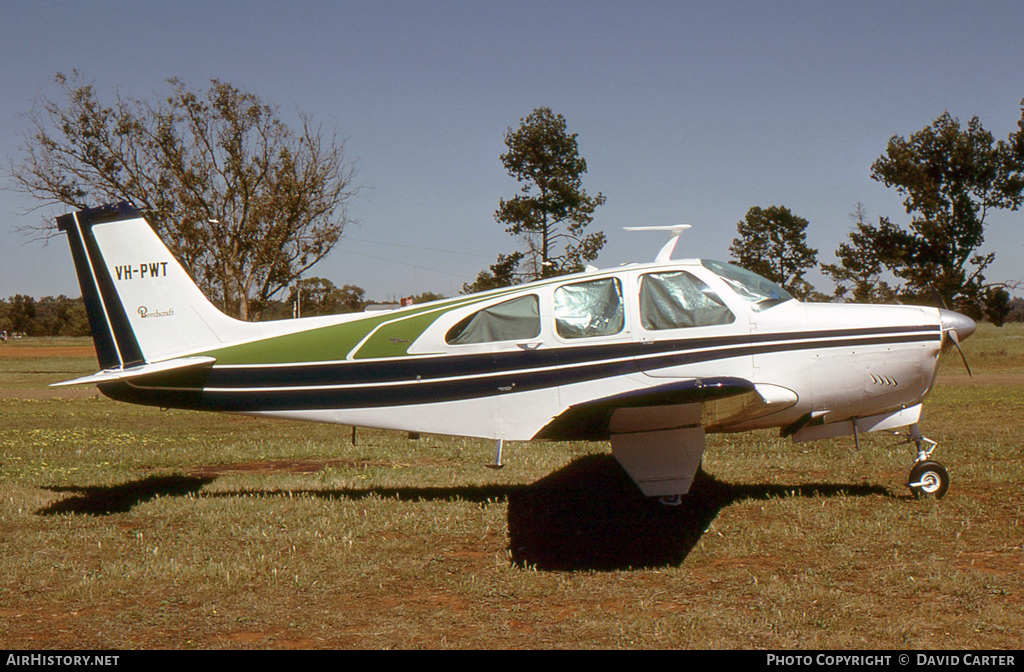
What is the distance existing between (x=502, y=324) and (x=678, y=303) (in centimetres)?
168

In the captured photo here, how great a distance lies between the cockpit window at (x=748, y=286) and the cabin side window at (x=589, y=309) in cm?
93

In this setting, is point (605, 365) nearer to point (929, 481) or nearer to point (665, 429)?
point (665, 429)

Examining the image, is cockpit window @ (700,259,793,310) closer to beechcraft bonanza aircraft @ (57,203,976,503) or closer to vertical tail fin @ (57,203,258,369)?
beechcraft bonanza aircraft @ (57,203,976,503)

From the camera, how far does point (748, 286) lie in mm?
6793

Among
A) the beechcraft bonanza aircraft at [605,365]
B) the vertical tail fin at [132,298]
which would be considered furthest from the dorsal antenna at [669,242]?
the vertical tail fin at [132,298]

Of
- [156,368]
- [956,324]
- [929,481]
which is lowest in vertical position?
[929,481]

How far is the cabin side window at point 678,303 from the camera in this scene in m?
6.59

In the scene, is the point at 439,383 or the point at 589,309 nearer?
the point at 589,309

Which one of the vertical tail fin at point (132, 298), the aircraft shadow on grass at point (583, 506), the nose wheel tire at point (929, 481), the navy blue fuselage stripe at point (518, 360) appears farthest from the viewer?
the vertical tail fin at point (132, 298)

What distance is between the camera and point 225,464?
34.0 feet

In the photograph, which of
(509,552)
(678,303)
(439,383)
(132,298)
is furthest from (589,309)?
(132,298)

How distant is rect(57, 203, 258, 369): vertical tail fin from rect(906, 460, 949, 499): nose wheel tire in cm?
708

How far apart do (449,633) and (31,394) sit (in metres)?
24.1

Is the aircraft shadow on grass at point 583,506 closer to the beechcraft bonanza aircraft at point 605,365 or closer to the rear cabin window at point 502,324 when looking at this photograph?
the beechcraft bonanza aircraft at point 605,365
